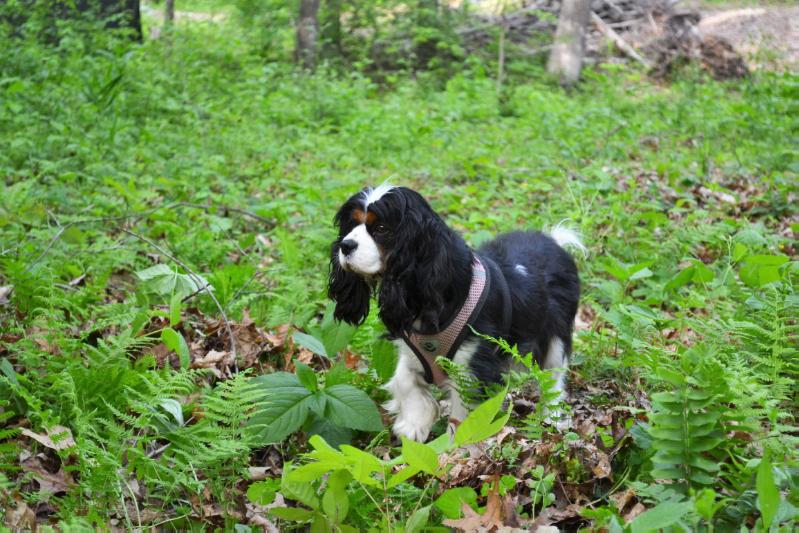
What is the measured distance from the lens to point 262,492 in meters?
2.61

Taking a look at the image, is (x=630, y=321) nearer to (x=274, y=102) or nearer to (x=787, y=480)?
(x=787, y=480)

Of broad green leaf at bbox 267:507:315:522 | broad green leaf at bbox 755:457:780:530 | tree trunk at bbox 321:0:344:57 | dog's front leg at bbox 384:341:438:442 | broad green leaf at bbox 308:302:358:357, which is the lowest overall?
tree trunk at bbox 321:0:344:57

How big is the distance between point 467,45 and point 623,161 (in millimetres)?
8326

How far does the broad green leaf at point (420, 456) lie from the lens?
2.23m

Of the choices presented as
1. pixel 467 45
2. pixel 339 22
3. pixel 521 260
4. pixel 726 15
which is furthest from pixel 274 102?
pixel 726 15

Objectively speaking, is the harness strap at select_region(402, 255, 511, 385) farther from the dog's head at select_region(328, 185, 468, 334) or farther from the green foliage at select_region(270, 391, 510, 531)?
the green foliage at select_region(270, 391, 510, 531)

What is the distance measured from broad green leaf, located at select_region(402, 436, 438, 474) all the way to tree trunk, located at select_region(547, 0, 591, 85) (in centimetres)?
1315

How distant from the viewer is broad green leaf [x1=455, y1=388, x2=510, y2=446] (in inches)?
86.2

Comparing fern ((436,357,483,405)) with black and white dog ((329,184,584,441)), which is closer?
fern ((436,357,483,405))

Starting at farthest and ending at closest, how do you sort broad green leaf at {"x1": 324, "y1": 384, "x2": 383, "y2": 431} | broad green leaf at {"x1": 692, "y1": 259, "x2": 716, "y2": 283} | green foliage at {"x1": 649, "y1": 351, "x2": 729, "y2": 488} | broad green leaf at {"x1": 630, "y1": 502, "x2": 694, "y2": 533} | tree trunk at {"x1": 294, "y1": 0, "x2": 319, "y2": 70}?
tree trunk at {"x1": 294, "y1": 0, "x2": 319, "y2": 70}
broad green leaf at {"x1": 692, "y1": 259, "x2": 716, "y2": 283}
broad green leaf at {"x1": 324, "y1": 384, "x2": 383, "y2": 431}
green foliage at {"x1": 649, "y1": 351, "x2": 729, "y2": 488}
broad green leaf at {"x1": 630, "y1": 502, "x2": 694, "y2": 533}

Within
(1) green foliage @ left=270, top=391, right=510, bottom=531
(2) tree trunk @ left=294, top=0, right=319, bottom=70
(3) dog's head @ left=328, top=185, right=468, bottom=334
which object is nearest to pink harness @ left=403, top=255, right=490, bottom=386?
(3) dog's head @ left=328, top=185, right=468, bottom=334

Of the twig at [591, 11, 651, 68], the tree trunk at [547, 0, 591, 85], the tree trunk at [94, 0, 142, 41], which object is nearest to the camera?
the tree trunk at [94, 0, 142, 41]

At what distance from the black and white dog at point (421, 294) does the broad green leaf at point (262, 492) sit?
3.52ft

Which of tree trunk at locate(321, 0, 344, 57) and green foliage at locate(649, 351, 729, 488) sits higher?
green foliage at locate(649, 351, 729, 488)
